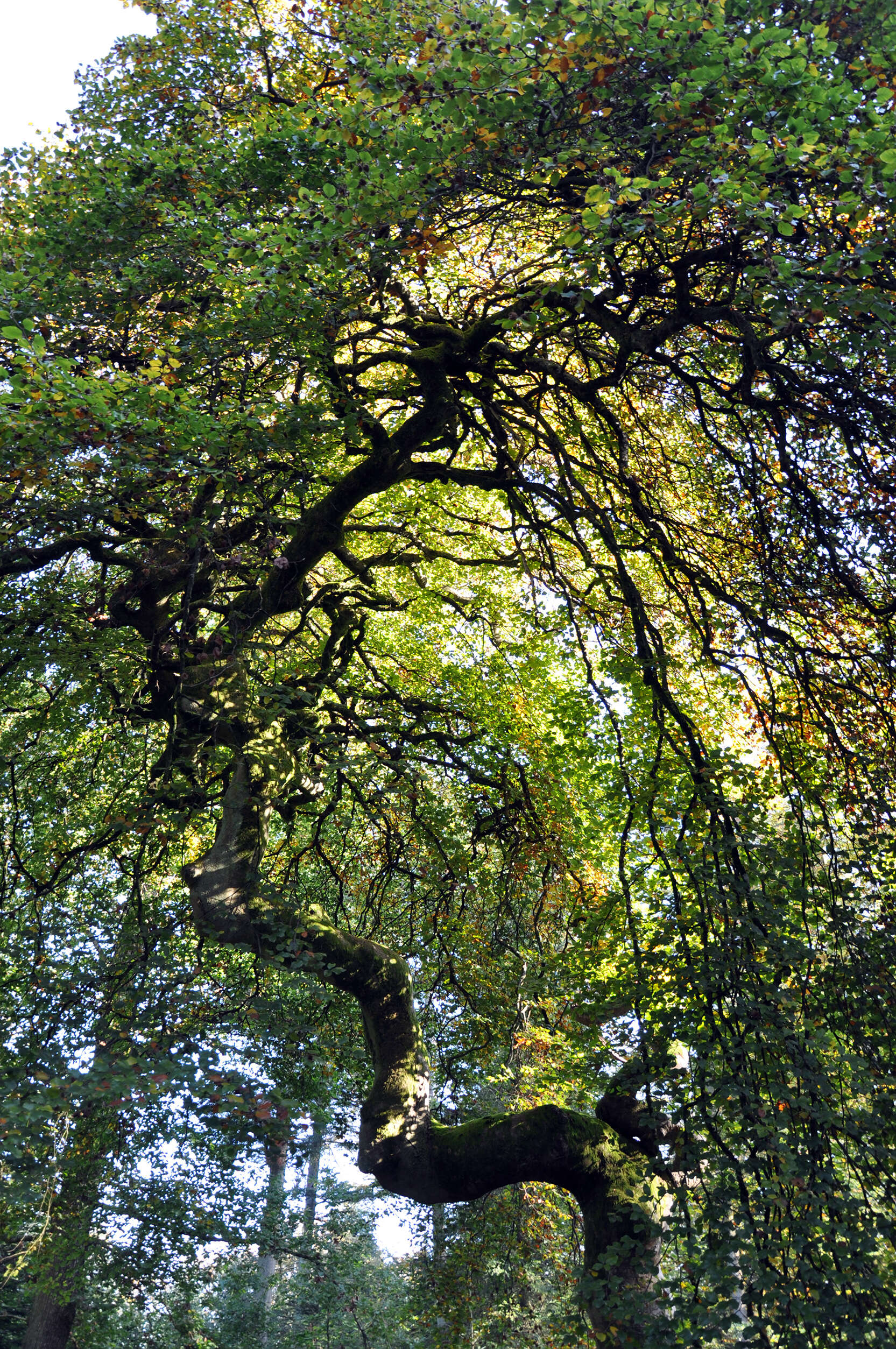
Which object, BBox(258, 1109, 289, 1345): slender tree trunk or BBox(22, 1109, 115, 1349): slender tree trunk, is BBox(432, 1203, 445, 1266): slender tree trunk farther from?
BBox(22, 1109, 115, 1349): slender tree trunk

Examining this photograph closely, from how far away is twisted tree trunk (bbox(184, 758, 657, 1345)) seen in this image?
15.4ft

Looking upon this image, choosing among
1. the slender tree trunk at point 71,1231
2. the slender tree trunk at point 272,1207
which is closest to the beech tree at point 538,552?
the slender tree trunk at point 71,1231

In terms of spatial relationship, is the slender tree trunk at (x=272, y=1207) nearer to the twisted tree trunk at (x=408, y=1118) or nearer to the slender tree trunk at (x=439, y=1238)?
the twisted tree trunk at (x=408, y=1118)

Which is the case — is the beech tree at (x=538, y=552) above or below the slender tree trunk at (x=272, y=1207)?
above

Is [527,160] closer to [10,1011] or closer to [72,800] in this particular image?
[10,1011]

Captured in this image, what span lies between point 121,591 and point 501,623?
3634 millimetres

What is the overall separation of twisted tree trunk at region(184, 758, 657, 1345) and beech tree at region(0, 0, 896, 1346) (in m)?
0.03

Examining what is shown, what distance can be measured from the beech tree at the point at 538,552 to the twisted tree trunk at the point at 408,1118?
0.03 metres

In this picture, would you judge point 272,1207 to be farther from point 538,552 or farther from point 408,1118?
point 538,552

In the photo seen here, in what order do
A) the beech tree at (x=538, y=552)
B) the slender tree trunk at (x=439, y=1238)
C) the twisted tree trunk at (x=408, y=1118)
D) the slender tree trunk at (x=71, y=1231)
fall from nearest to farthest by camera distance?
the beech tree at (x=538, y=552), the twisted tree trunk at (x=408, y=1118), the slender tree trunk at (x=71, y=1231), the slender tree trunk at (x=439, y=1238)

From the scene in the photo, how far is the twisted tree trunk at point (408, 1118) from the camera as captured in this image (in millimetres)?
4688

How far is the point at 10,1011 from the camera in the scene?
15.6 ft

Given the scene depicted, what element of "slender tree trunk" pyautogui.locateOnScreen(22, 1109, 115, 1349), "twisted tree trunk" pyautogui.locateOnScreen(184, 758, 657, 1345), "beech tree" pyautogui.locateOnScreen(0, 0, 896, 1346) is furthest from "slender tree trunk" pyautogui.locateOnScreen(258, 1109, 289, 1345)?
"slender tree trunk" pyautogui.locateOnScreen(22, 1109, 115, 1349)

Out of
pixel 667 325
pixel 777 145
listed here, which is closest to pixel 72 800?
pixel 667 325
